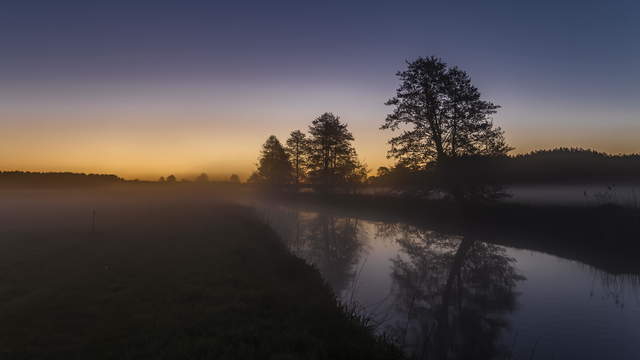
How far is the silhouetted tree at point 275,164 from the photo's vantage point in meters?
85.4

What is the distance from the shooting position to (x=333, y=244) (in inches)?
1024

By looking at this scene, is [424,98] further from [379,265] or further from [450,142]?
[379,265]

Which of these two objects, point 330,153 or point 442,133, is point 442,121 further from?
point 330,153

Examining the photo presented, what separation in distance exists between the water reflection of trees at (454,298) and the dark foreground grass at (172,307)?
2089mm

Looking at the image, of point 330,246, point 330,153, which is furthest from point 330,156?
point 330,246

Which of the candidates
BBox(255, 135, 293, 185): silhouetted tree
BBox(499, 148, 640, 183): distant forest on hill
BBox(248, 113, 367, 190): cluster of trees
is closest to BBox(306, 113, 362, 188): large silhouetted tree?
BBox(248, 113, 367, 190): cluster of trees

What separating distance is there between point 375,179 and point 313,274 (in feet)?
389

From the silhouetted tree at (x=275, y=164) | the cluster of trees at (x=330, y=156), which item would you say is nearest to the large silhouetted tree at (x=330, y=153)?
the cluster of trees at (x=330, y=156)

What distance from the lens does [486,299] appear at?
13289mm

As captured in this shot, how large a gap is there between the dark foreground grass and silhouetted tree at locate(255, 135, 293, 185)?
65.7m

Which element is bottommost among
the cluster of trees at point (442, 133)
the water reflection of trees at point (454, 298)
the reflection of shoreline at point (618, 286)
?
the water reflection of trees at point (454, 298)

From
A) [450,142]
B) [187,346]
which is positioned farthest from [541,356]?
[450,142]

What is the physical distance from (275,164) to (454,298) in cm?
7440

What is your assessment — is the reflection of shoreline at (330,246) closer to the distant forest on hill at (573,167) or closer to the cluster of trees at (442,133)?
the cluster of trees at (442,133)
